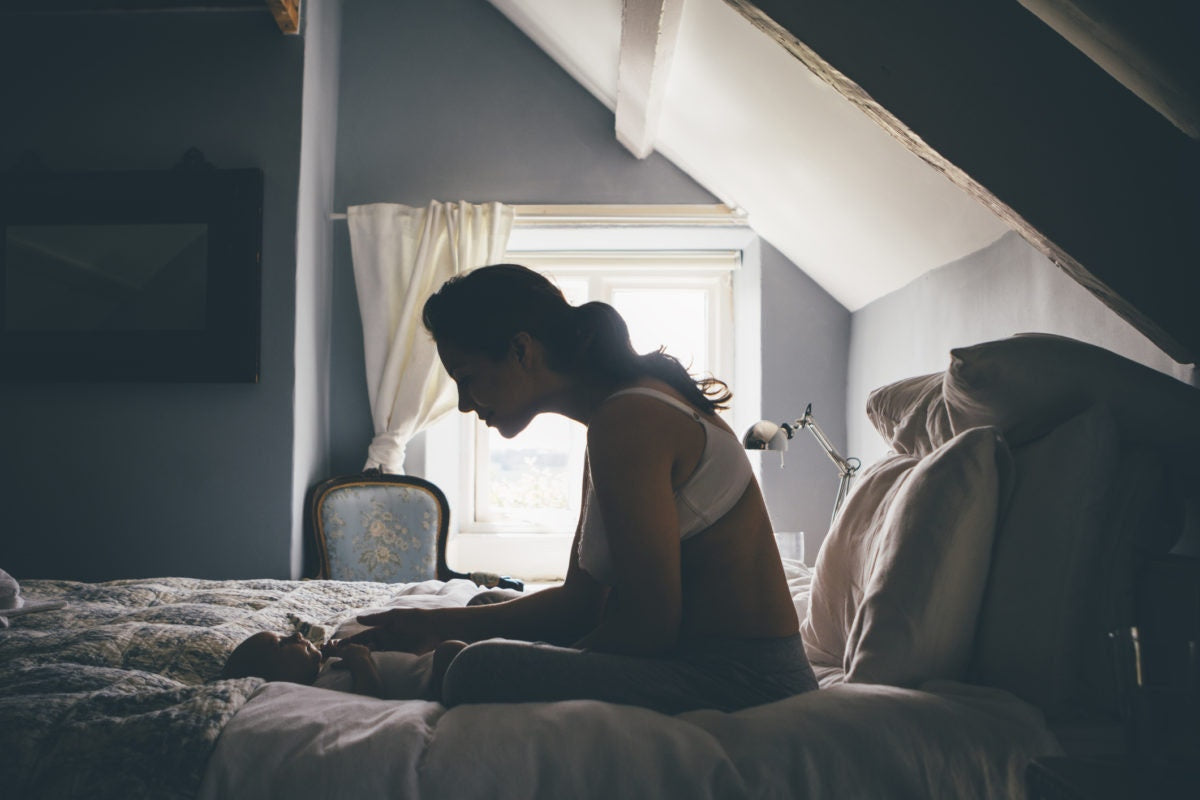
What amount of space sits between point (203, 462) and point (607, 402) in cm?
235

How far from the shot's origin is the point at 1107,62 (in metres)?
1.25

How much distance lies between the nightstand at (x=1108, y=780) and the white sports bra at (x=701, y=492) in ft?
1.52

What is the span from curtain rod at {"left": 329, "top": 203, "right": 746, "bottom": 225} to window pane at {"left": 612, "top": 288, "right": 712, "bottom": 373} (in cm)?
59

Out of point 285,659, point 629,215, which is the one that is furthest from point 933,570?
point 629,215

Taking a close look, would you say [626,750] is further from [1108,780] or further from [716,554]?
[1108,780]

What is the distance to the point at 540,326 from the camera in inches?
47.6

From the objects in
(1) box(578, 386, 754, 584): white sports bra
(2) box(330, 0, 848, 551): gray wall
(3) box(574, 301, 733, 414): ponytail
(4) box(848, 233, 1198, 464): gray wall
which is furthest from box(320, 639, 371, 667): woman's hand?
(2) box(330, 0, 848, 551): gray wall

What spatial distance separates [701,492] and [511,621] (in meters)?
0.49

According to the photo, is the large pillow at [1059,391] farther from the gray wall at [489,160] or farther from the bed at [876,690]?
the gray wall at [489,160]

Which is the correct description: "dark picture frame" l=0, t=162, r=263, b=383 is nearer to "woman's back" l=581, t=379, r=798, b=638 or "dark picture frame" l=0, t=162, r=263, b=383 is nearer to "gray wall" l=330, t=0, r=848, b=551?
"gray wall" l=330, t=0, r=848, b=551

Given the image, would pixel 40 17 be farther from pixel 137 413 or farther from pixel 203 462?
pixel 203 462

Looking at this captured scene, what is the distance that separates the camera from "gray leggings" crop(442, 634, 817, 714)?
3.41ft

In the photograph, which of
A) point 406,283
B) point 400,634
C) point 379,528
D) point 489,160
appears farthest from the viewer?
point 489,160

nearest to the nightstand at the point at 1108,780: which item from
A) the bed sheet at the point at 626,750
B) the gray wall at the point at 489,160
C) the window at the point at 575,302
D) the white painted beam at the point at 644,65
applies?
the bed sheet at the point at 626,750
